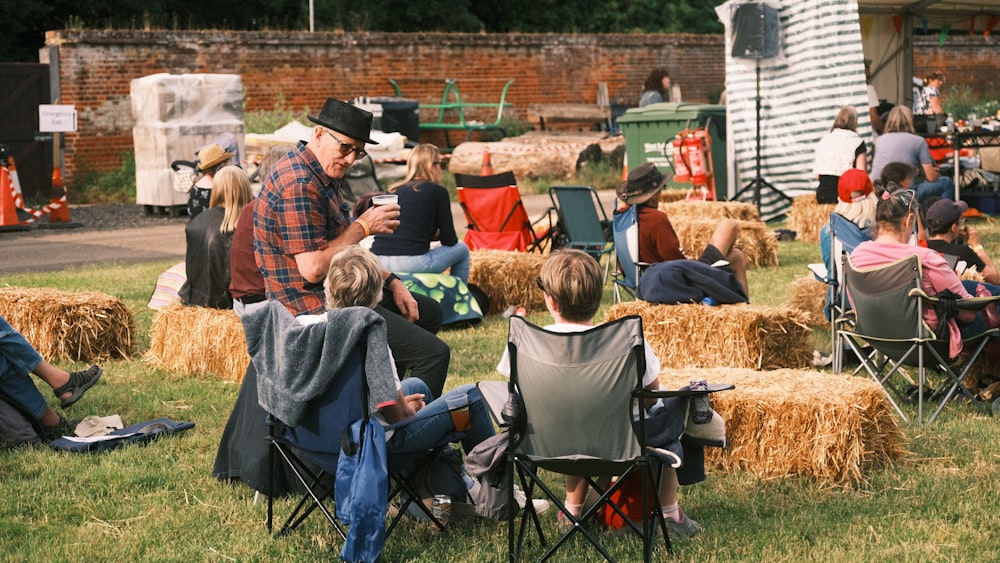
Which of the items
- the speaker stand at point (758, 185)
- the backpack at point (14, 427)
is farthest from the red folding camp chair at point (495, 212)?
the backpack at point (14, 427)

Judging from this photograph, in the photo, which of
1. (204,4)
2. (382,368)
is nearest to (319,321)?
(382,368)

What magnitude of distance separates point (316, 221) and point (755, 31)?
10700 millimetres

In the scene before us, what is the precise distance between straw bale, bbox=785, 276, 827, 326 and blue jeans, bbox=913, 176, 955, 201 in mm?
4024

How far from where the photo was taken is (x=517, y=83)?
85.3 feet

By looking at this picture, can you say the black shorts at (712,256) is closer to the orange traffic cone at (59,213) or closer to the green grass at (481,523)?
the green grass at (481,523)

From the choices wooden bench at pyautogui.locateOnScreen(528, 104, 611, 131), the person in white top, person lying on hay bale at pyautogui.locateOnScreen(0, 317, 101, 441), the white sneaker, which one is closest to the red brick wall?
wooden bench at pyautogui.locateOnScreen(528, 104, 611, 131)

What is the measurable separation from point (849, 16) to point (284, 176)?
10982 millimetres

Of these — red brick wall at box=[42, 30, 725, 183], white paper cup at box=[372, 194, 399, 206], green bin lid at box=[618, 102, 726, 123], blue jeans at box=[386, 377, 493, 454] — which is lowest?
blue jeans at box=[386, 377, 493, 454]

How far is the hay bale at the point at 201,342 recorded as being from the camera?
753 cm

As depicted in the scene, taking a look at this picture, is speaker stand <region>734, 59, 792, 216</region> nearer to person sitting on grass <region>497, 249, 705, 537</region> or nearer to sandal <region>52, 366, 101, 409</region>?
sandal <region>52, 366, 101, 409</region>

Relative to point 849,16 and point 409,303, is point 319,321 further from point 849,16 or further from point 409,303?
point 849,16

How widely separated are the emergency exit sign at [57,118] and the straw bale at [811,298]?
39.5 ft

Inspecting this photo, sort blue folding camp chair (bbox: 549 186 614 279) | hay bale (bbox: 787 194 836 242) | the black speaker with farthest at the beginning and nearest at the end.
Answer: the black speaker
hay bale (bbox: 787 194 836 242)
blue folding camp chair (bbox: 549 186 614 279)

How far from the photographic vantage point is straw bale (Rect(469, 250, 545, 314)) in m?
9.78
